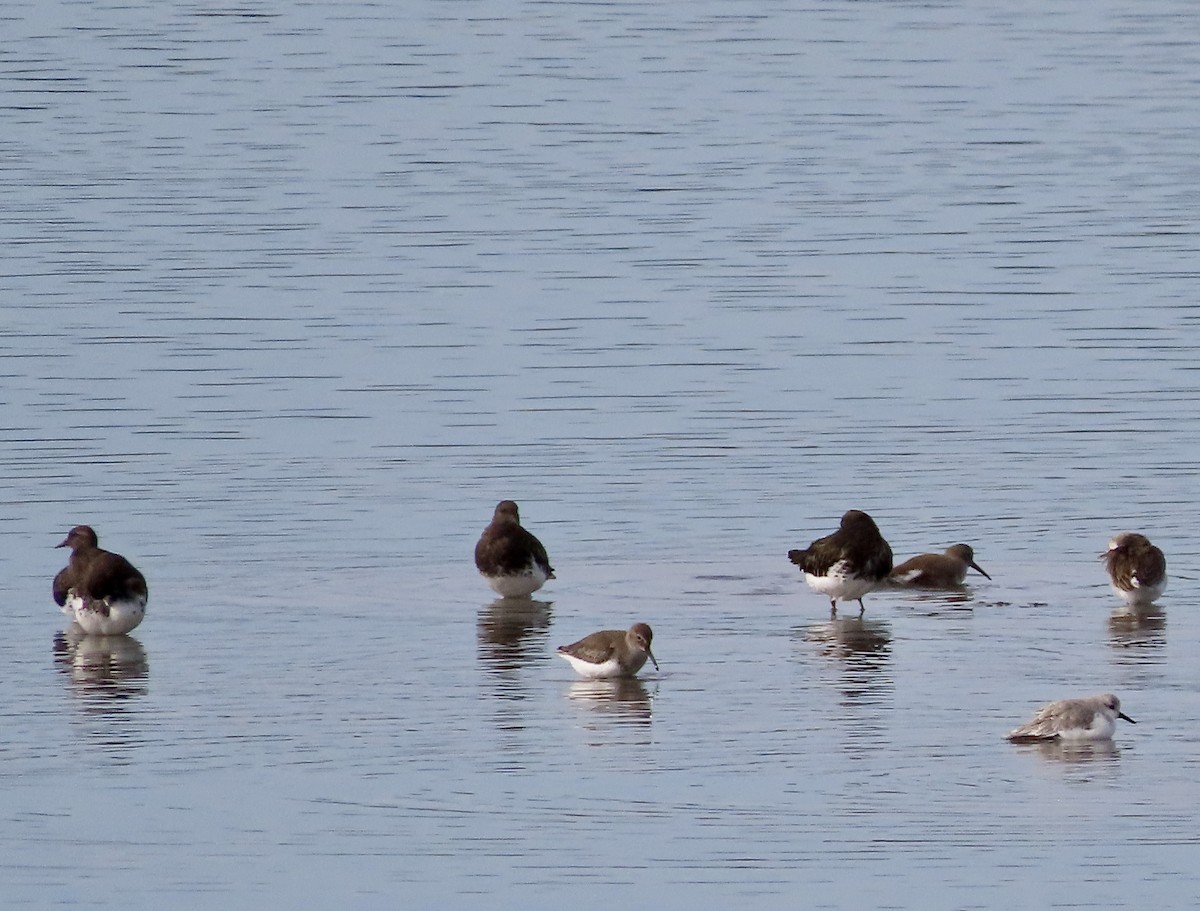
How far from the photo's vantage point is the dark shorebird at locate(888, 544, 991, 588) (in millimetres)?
18688

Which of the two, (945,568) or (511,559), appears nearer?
(511,559)

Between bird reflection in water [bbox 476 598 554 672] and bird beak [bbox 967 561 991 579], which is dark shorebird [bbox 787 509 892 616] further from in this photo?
bird reflection in water [bbox 476 598 554 672]

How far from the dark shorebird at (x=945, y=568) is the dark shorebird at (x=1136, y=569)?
1052mm

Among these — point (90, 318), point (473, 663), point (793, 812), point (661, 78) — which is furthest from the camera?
point (661, 78)

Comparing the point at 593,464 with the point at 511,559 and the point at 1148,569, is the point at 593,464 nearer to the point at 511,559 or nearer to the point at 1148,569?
the point at 511,559

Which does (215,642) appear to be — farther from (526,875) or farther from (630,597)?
(526,875)

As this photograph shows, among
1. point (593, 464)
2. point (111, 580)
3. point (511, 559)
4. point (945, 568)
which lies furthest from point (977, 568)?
point (111, 580)

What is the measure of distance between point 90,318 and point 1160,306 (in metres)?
10.6

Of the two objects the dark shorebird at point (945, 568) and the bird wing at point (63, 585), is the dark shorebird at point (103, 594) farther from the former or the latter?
the dark shorebird at point (945, 568)

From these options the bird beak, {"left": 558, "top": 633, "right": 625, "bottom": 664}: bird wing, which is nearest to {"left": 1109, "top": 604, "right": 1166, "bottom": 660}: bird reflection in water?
the bird beak

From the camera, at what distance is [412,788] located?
A: 13.8 m

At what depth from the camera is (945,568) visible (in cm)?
1869

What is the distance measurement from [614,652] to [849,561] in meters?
2.34

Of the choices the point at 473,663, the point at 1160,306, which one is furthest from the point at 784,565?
the point at 1160,306
